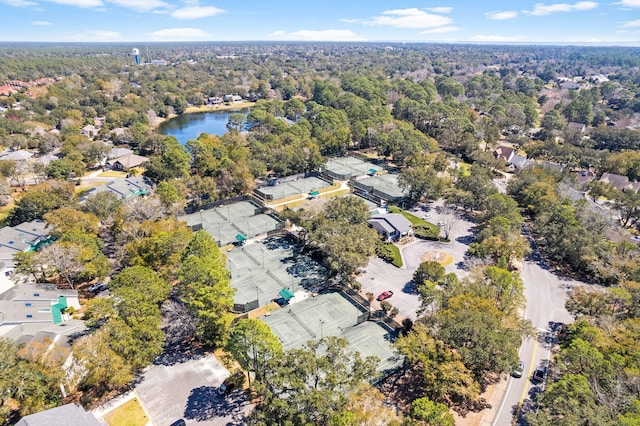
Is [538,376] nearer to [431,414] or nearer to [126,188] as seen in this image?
[431,414]

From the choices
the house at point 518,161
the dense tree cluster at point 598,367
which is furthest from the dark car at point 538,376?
the house at point 518,161

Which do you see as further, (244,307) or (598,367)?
(244,307)

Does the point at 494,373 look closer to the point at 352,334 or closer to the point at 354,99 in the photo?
the point at 352,334

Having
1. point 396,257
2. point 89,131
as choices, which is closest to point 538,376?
point 396,257

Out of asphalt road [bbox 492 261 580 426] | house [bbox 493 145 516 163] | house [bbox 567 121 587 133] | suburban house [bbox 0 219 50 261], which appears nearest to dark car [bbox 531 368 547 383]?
asphalt road [bbox 492 261 580 426]

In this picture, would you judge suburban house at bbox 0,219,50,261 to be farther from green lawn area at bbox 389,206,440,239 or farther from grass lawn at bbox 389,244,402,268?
green lawn area at bbox 389,206,440,239

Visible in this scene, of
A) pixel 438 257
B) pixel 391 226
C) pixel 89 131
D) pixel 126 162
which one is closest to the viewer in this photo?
pixel 438 257
